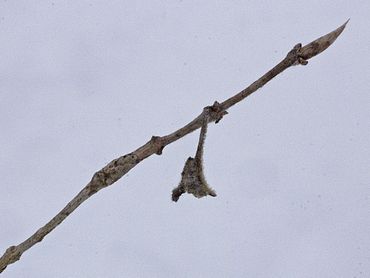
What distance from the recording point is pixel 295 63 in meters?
1.40

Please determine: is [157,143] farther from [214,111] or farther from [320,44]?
[320,44]

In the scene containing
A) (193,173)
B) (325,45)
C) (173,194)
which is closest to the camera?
(325,45)

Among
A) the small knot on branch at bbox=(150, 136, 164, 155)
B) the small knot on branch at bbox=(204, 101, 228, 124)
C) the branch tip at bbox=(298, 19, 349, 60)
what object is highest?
the branch tip at bbox=(298, 19, 349, 60)

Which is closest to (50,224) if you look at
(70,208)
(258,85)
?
(70,208)

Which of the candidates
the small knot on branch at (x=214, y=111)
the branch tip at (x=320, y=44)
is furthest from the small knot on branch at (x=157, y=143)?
the branch tip at (x=320, y=44)

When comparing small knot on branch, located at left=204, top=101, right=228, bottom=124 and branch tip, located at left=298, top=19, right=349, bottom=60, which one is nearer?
branch tip, located at left=298, top=19, right=349, bottom=60

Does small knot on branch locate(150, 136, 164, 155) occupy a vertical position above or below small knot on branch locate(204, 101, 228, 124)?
below

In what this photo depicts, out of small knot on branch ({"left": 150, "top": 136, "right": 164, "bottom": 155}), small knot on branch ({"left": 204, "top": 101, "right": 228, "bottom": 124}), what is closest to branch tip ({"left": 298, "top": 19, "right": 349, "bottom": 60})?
small knot on branch ({"left": 204, "top": 101, "right": 228, "bottom": 124})

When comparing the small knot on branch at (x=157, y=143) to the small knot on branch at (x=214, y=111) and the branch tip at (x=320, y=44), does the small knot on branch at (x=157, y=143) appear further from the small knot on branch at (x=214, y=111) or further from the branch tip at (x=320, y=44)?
the branch tip at (x=320, y=44)

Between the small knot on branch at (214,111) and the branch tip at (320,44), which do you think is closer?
the branch tip at (320,44)

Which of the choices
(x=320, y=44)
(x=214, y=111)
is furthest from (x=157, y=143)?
(x=320, y=44)

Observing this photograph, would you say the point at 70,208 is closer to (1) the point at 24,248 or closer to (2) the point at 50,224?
(2) the point at 50,224

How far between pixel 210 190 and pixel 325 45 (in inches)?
21.8

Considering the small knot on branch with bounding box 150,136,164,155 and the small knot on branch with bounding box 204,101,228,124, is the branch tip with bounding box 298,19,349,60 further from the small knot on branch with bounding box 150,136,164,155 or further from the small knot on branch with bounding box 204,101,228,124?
the small knot on branch with bounding box 150,136,164,155
